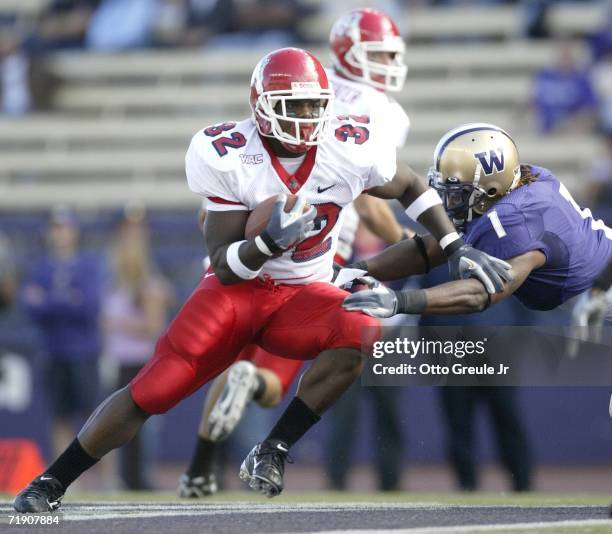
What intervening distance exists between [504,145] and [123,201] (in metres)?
6.69

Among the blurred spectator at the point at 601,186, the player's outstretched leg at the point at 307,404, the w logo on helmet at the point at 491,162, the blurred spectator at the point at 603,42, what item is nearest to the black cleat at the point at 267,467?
the player's outstretched leg at the point at 307,404

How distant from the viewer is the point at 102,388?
9.15 meters

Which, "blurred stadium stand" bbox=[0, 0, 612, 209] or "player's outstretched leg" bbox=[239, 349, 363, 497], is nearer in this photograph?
"player's outstretched leg" bbox=[239, 349, 363, 497]

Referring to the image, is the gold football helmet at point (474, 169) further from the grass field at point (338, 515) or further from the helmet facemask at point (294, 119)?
the grass field at point (338, 515)

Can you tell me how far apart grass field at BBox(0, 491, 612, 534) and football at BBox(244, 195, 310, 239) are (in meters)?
1.06

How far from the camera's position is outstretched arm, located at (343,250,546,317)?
16.3 ft

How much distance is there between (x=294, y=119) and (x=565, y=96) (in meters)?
6.17

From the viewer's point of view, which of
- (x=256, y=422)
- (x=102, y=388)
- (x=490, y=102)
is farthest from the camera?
(x=490, y=102)

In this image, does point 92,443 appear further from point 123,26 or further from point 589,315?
point 123,26

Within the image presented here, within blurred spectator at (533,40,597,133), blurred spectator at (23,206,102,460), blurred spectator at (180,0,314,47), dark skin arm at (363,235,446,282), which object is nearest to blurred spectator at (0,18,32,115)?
blurred spectator at (180,0,314,47)

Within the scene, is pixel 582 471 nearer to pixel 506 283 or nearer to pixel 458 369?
pixel 458 369

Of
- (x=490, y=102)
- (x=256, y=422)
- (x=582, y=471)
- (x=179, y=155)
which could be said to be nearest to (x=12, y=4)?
(x=179, y=155)

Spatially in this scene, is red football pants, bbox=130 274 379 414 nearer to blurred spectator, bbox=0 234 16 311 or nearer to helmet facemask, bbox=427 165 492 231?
helmet facemask, bbox=427 165 492 231

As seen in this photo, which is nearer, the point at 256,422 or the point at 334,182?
the point at 334,182
